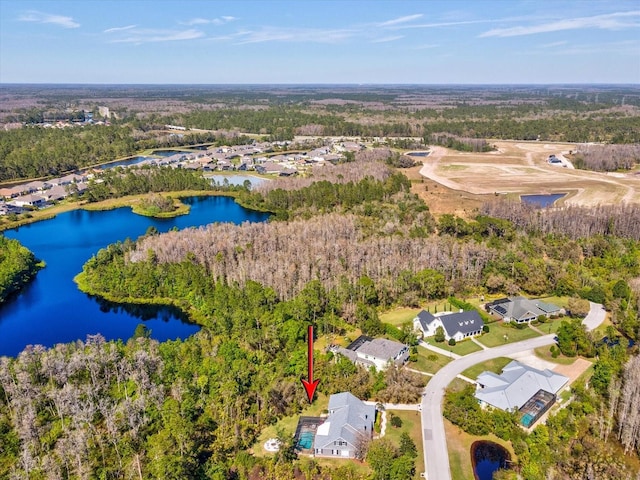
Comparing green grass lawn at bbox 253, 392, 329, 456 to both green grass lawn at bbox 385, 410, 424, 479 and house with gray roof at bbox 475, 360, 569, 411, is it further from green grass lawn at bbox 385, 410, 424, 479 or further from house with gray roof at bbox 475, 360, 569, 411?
house with gray roof at bbox 475, 360, 569, 411

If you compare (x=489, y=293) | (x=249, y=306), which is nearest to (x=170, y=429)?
A: (x=249, y=306)

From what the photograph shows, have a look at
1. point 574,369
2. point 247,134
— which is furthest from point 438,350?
point 247,134

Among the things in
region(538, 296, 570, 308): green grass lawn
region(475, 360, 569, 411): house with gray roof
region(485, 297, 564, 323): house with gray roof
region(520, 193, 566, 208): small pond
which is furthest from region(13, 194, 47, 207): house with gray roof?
region(520, 193, 566, 208): small pond

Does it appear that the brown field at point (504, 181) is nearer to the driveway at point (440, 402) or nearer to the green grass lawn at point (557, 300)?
the green grass lawn at point (557, 300)

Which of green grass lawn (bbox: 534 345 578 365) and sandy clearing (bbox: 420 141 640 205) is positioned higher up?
sandy clearing (bbox: 420 141 640 205)

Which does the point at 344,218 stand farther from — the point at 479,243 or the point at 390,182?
the point at 390,182

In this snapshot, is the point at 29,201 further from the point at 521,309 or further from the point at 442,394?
the point at 521,309

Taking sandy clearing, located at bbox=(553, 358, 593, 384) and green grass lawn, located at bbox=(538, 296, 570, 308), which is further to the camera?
green grass lawn, located at bbox=(538, 296, 570, 308)
